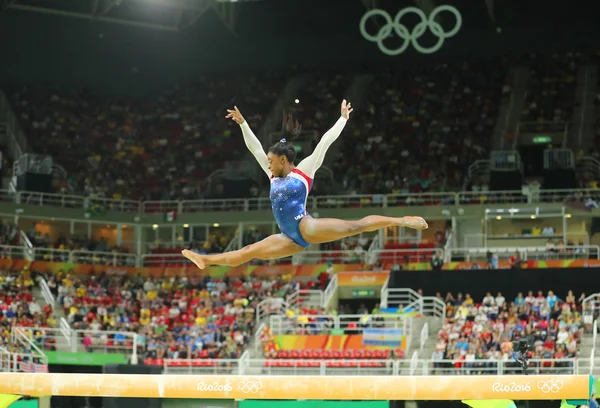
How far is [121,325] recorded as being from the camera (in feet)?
102

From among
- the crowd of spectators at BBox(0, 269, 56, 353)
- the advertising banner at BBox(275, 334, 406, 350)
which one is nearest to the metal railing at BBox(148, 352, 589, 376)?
the advertising banner at BBox(275, 334, 406, 350)

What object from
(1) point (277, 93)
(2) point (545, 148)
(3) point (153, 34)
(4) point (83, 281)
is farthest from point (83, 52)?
(2) point (545, 148)

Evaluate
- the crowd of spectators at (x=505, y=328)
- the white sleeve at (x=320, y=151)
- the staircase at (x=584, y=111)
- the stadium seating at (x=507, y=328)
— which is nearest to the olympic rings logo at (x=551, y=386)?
the white sleeve at (x=320, y=151)

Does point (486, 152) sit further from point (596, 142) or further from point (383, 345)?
point (383, 345)

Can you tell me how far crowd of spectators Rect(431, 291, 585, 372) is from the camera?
2573 centimetres

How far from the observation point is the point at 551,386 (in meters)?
12.0

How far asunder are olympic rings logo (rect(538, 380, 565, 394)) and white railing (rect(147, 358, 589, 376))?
12.3 metres

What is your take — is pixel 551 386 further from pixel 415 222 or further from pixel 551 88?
pixel 551 88

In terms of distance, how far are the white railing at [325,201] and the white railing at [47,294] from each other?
16.3 feet

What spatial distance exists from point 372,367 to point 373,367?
0.03 meters

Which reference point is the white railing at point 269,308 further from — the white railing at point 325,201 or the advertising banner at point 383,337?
the white railing at point 325,201

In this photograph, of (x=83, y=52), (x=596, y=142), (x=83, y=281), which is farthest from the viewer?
(x=83, y=52)

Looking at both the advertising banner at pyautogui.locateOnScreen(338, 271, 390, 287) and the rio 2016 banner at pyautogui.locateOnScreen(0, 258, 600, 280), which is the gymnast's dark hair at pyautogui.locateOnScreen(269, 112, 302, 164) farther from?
the advertising banner at pyautogui.locateOnScreen(338, 271, 390, 287)

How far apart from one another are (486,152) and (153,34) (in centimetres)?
1518
